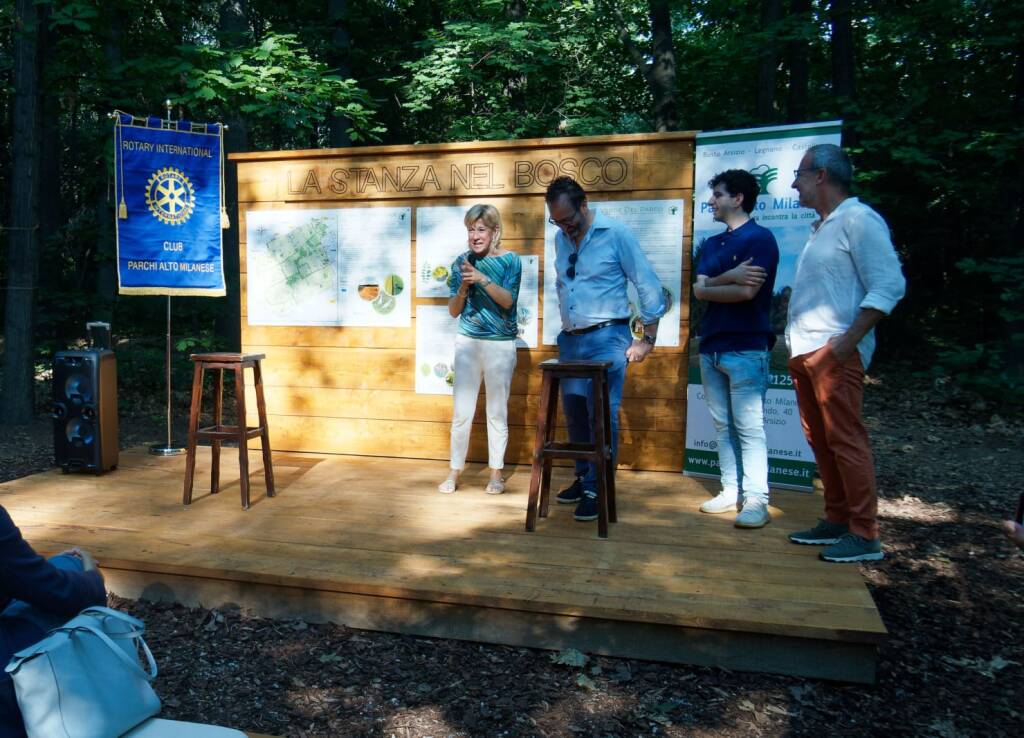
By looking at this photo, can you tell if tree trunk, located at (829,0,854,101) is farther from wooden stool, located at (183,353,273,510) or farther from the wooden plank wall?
wooden stool, located at (183,353,273,510)

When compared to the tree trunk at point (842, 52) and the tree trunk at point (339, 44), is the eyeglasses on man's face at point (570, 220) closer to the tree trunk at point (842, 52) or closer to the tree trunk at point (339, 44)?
the tree trunk at point (842, 52)

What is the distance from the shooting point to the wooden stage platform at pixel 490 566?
9.42ft

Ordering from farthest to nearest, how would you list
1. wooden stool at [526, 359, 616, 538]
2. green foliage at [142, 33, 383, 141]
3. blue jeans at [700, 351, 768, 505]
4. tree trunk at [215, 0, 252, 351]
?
tree trunk at [215, 0, 252, 351], green foliage at [142, 33, 383, 141], blue jeans at [700, 351, 768, 505], wooden stool at [526, 359, 616, 538]

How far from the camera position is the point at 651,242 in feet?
16.1

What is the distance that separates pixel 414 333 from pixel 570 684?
120 inches

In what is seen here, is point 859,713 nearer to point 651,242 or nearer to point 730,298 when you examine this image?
point 730,298

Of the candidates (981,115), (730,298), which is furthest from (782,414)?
(981,115)

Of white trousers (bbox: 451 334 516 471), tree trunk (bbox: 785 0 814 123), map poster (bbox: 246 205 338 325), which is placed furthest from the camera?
tree trunk (bbox: 785 0 814 123)

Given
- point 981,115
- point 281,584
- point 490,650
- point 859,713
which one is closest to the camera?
point 859,713

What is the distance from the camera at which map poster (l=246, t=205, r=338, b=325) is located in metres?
5.52

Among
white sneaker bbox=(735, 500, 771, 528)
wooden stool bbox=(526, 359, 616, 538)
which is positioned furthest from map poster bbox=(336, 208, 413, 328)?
white sneaker bbox=(735, 500, 771, 528)

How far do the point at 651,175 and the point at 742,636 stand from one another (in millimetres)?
2996

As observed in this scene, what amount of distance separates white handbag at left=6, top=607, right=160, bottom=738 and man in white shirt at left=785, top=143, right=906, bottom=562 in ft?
9.13

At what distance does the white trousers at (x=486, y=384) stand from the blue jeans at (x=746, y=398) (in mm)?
1103
